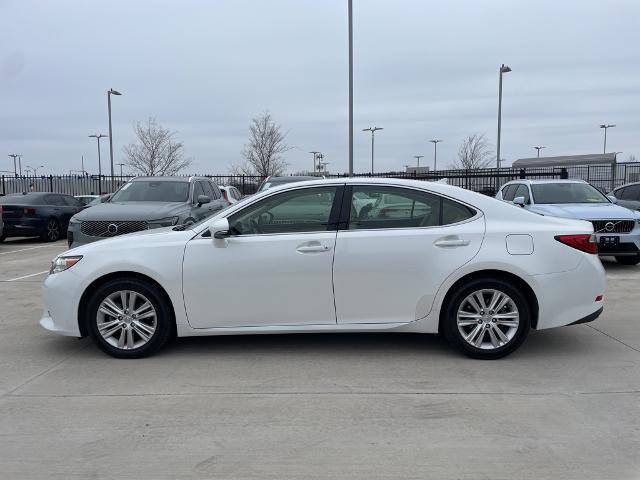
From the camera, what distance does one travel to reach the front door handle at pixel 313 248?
4938 mm

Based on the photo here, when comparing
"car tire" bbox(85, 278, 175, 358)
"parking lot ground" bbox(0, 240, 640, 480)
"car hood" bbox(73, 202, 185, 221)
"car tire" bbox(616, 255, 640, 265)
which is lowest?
"parking lot ground" bbox(0, 240, 640, 480)

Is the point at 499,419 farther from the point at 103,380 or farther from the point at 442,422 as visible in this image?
the point at 103,380

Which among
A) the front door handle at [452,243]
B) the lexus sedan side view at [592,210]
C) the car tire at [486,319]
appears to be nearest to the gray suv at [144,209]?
the front door handle at [452,243]

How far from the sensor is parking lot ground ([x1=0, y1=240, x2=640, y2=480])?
10.8 ft

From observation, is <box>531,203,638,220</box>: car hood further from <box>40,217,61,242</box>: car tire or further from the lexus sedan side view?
<box>40,217,61,242</box>: car tire

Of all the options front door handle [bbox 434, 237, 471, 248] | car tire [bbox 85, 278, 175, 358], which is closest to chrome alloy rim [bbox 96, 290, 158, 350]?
car tire [bbox 85, 278, 175, 358]

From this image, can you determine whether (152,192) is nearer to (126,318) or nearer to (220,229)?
(126,318)

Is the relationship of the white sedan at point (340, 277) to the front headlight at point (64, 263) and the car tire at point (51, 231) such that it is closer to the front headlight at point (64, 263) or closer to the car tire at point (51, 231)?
the front headlight at point (64, 263)

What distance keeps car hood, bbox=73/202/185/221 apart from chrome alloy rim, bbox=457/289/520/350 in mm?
5324

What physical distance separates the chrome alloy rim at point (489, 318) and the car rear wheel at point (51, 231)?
46.9 ft

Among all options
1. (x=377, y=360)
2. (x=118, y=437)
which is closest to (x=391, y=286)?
(x=377, y=360)

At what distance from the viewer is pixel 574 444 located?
3.49 metres

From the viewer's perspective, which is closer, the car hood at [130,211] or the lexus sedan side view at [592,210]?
the car hood at [130,211]

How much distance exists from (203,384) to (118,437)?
97 cm
